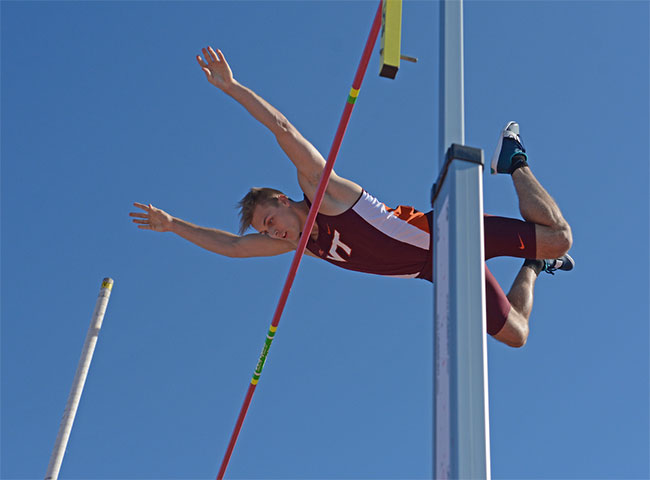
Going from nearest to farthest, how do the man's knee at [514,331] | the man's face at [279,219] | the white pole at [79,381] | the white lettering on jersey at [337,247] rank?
the white lettering on jersey at [337,247] → the man's face at [279,219] → the man's knee at [514,331] → the white pole at [79,381]

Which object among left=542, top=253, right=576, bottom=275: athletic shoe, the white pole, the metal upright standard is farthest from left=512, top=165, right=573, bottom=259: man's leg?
the white pole

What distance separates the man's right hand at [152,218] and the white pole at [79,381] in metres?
1.16

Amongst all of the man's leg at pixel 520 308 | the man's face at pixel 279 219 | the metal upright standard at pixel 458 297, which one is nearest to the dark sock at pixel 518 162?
the man's leg at pixel 520 308

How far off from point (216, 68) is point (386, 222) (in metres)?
1.29

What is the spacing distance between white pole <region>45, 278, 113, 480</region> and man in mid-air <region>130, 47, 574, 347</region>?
3.83ft

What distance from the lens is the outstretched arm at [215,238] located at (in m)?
5.14

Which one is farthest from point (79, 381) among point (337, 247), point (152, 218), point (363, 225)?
point (363, 225)

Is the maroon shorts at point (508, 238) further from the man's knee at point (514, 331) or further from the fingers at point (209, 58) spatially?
the fingers at point (209, 58)

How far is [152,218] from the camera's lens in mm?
5133

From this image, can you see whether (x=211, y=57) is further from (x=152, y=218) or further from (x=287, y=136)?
(x=152, y=218)

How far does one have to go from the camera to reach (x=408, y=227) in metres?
4.64

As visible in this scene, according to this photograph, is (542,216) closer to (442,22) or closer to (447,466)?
(442,22)

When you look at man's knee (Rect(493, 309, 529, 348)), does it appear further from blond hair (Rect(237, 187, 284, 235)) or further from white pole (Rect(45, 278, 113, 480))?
white pole (Rect(45, 278, 113, 480))

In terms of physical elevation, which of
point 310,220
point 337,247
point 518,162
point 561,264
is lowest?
point 310,220
